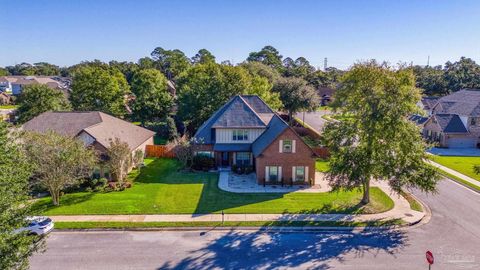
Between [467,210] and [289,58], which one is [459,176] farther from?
[289,58]

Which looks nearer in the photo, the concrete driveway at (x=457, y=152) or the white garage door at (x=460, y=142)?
the concrete driveway at (x=457, y=152)

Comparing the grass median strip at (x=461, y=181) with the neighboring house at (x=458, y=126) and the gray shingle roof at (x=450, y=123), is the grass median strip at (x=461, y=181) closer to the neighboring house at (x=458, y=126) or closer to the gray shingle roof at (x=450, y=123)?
the neighboring house at (x=458, y=126)

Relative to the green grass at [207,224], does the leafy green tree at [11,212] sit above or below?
above

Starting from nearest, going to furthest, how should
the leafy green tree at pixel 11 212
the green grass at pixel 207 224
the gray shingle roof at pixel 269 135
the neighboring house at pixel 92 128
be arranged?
the leafy green tree at pixel 11 212
the green grass at pixel 207 224
the gray shingle roof at pixel 269 135
the neighboring house at pixel 92 128

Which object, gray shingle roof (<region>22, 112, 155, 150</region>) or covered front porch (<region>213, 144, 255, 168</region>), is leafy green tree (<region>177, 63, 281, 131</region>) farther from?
covered front porch (<region>213, 144, 255, 168</region>)

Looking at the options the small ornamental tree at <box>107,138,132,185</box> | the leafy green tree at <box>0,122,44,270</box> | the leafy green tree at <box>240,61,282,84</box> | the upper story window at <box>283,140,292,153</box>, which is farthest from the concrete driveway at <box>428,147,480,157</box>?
the leafy green tree at <box>0,122,44,270</box>

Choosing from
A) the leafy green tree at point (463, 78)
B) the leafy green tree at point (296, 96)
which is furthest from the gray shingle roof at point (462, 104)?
the leafy green tree at point (463, 78)
